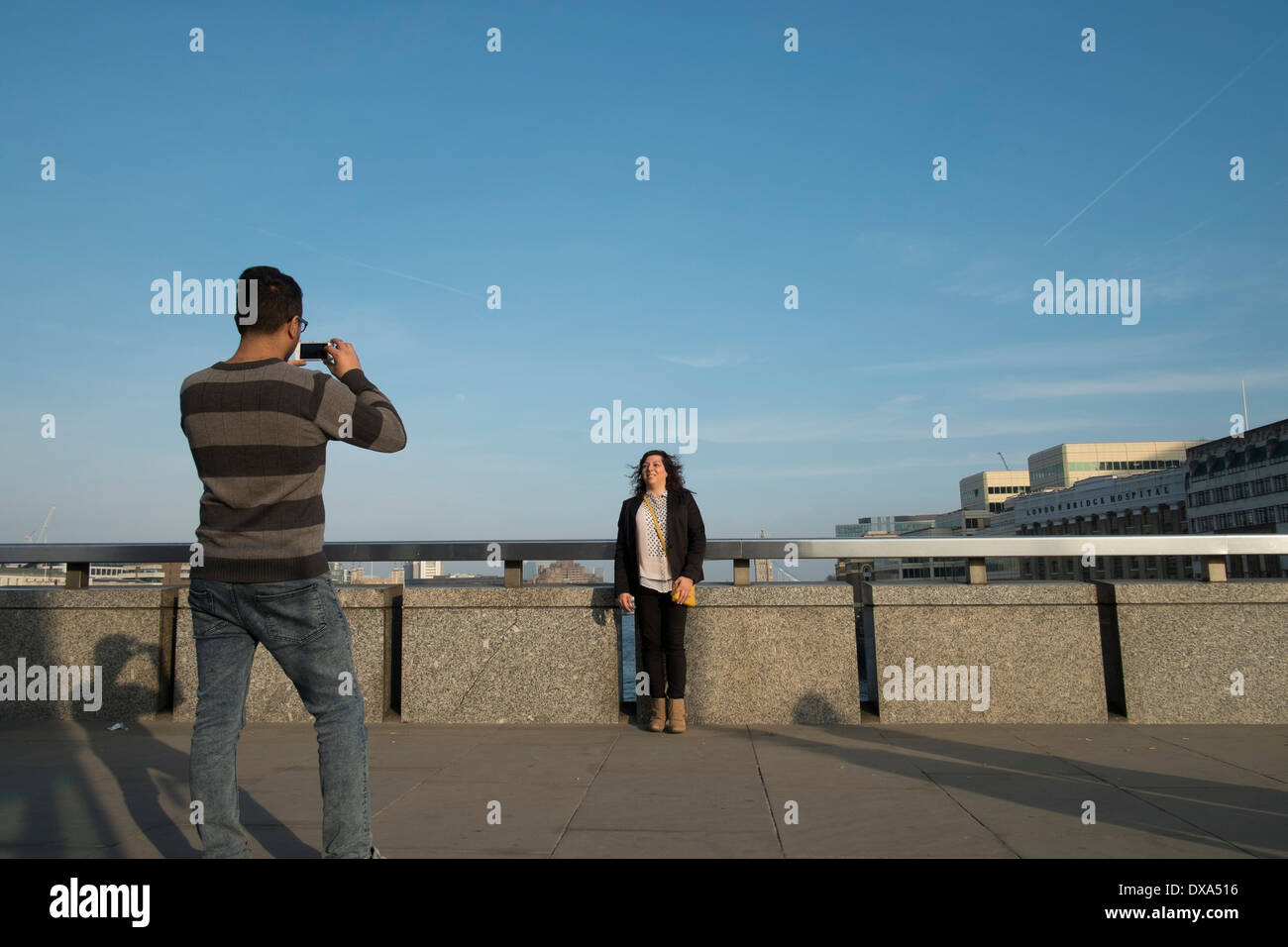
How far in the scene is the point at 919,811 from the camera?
393 centimetres

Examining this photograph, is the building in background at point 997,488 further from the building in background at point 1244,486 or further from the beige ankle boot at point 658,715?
the beige ankle boot at point 658,715


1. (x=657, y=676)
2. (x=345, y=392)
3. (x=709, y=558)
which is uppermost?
(x=345, y=392)

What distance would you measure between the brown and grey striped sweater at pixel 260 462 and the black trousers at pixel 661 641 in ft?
10.5

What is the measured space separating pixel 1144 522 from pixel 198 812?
131182mm

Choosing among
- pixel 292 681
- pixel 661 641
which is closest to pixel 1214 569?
pixel 661 641

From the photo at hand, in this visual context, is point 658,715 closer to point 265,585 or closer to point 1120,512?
point 265,585

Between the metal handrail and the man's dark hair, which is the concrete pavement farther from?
the man's dark hair

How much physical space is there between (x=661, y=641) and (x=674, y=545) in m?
0.64

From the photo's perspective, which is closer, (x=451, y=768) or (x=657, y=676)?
(x=451, y=768)

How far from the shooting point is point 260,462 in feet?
9.74

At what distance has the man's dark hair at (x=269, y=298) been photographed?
317 centimetres

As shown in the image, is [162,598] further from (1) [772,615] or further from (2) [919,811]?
(2) [919,811]

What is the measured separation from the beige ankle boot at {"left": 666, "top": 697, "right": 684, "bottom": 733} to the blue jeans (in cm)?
309
